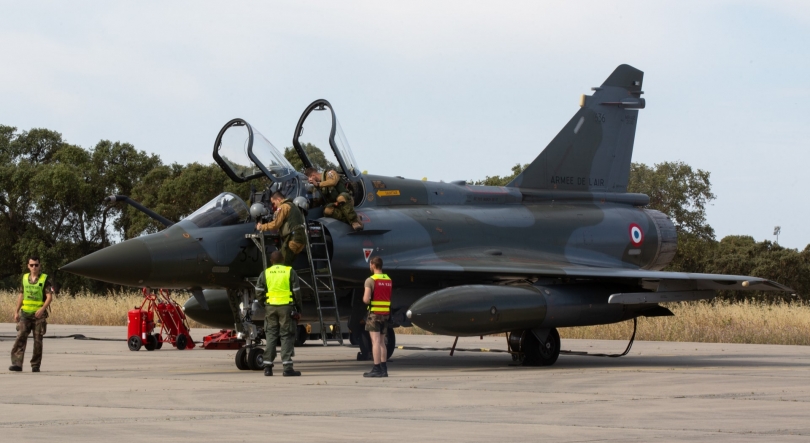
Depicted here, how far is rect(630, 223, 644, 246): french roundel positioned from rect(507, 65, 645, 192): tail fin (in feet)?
3.33

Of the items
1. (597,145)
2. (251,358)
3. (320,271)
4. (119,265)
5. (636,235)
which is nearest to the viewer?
(119,265)

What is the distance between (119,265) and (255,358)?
82.2 inches

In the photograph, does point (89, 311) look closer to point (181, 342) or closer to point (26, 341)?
A: point (181, 342)

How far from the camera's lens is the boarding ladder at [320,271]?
13.6m

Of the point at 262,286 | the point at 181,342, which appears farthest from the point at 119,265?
the point at 181,342

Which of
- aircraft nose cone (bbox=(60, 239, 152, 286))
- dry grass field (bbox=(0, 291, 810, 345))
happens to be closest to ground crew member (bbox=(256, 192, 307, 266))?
aircraft nose cone (bbox=(60, 239, 152, 286))

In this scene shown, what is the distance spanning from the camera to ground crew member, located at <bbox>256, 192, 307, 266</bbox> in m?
13.1

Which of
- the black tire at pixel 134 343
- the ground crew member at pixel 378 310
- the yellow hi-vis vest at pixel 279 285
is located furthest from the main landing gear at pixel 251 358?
the black tire at pixel 134 343

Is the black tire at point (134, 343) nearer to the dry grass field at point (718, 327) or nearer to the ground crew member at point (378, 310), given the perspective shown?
the ground crew member at point (378, 310)

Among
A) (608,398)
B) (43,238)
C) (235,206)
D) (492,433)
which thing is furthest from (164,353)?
(43,238)

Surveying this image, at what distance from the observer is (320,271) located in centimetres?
1379

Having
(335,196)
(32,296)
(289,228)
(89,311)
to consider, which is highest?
(335,196)

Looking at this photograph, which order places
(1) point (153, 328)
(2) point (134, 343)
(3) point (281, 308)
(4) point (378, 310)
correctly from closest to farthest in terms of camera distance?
(4) point (378, 310), (3) point (281, 308), (2) point (134, 343), (1) point (153, 328)

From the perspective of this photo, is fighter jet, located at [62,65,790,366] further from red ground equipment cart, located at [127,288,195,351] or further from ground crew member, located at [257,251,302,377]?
red ground equipment cart, located at [127,288,195,351]
